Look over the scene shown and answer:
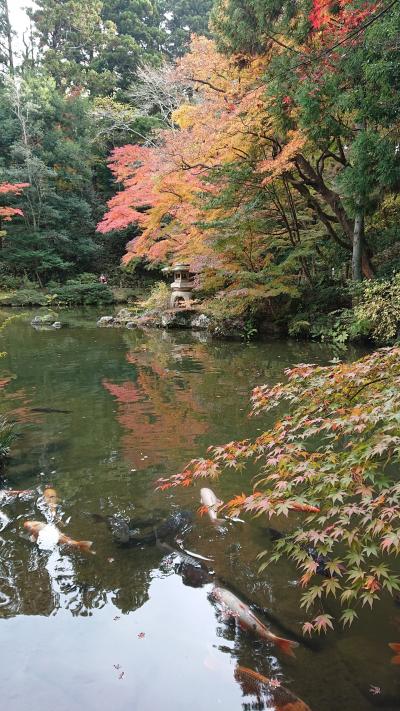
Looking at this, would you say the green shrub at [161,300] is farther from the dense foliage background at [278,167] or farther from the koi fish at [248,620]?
the koi fish at [248,620]

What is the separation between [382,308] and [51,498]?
7.61 m

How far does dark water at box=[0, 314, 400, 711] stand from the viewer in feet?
7.24

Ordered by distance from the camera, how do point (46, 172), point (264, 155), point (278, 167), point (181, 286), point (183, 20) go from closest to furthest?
point (278, 167) → point (264, 155) → point (181, 286) → point (46, 172) → point (183, 20)

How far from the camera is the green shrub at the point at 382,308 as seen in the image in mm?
8969

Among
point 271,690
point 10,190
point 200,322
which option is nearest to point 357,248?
point 200,322

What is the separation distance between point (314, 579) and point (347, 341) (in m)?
9.29

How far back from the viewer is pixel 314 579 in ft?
9.80

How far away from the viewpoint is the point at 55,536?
3.49 meters

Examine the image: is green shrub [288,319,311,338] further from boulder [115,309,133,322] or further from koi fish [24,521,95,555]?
koi fish [24,521,95,555]

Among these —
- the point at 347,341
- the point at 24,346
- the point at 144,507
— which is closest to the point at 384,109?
the point at 347,341

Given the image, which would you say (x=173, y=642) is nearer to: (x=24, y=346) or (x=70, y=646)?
(x=70, y=646)

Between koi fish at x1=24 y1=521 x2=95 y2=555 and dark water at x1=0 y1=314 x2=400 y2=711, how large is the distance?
7cm

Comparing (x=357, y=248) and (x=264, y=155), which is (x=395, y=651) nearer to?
(x=357, y=248)

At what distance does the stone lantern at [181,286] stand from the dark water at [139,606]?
11.1 metres
